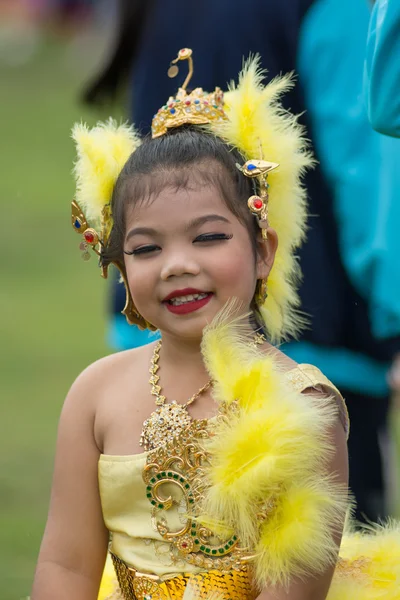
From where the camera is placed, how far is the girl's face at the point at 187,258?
265cm

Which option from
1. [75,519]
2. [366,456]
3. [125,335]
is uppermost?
[125,335]

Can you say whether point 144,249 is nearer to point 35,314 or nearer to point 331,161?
point 331,161

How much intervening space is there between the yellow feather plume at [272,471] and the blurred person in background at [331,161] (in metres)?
1.19

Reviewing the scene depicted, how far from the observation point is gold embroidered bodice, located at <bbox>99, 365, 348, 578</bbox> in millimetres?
2668

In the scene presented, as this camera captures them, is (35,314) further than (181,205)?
Yes

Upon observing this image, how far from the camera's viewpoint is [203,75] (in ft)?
12.6

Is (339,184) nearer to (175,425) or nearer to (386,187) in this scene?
(386,187)

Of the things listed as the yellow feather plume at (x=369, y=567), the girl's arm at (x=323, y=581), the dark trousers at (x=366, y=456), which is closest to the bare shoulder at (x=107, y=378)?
the girl's arm at (x=323, y=581)

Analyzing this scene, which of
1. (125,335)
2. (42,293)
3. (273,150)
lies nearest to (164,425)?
(273,150)

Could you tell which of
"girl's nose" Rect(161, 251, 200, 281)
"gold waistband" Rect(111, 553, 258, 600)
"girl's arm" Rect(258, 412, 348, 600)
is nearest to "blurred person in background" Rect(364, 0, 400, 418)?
"girl's nose" Rect(161, 251, 200, 281)

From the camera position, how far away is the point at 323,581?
2.64 metres

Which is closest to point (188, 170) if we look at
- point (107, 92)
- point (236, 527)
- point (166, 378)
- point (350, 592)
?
point (166, 378)

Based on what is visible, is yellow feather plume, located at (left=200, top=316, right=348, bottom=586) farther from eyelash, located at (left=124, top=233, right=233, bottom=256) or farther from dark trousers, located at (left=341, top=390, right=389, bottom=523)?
dark trousers, located at (left=341, top=390, right=389, bottom=523)

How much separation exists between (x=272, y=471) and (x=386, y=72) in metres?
0.91
